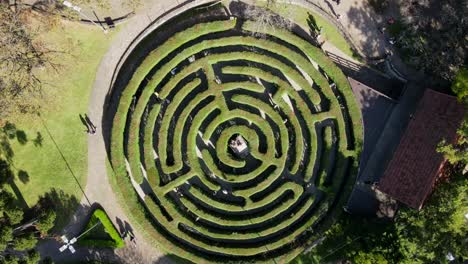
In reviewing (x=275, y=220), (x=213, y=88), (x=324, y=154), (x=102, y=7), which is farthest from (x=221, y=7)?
(x=275, y=220)

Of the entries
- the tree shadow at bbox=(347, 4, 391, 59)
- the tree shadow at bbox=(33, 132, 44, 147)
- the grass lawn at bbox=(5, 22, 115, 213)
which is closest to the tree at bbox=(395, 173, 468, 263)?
the tree shadow at bbox=(347, 4, 391, 59)

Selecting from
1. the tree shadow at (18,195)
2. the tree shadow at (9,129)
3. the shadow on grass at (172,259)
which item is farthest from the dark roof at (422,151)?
the tree shadow at (9,129)

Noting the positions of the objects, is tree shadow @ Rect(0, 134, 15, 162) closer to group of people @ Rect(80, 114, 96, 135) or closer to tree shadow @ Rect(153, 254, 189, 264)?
group of people @ Rect(80, 114, 96, 135)

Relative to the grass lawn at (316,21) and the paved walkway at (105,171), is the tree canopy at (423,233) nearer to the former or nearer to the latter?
the grass lawn at (316,21)

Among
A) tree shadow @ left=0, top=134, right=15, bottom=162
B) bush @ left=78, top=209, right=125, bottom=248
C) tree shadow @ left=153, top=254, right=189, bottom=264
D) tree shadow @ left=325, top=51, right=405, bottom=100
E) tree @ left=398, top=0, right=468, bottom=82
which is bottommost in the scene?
tree shadow @ left=153, top=254, right=189, bottom=264

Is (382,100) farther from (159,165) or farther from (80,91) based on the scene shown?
(80,91)
